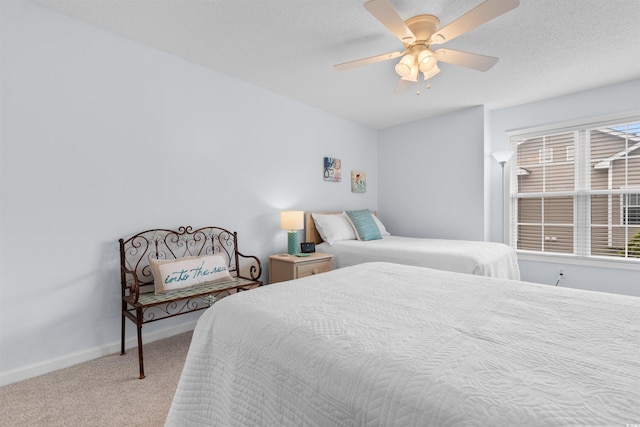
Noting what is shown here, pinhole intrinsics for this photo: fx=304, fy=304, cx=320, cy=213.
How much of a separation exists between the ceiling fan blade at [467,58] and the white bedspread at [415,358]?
1.53 meters

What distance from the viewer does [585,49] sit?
2.55 metres

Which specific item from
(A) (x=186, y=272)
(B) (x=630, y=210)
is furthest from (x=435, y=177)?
(A) (x=186, y=272)

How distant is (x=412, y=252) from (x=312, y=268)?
3.42ft

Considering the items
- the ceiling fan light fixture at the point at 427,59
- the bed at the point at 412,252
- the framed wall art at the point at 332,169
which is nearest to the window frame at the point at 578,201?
the bed at the point at 412,252

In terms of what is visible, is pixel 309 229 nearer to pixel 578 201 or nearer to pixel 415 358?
pixel 415 358

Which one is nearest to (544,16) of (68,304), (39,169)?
(39,169)

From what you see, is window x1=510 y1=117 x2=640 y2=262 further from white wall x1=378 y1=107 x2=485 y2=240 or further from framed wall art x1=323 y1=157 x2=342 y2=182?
framed wall art x1=323 y1=157 x2=342 y2=182

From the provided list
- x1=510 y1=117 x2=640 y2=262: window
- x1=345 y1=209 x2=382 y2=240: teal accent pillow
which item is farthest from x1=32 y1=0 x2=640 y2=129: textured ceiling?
x1=345 y1=209 x2=382 y2=240: teal accent pillow

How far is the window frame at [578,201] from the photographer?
3.34m

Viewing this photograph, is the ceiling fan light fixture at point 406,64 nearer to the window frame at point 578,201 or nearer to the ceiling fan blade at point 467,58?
the ceiling fan blade at point 467,58

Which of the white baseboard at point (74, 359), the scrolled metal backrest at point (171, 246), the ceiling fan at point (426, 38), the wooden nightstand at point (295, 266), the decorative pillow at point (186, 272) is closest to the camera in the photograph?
the ceiling fan at point (426, 38)

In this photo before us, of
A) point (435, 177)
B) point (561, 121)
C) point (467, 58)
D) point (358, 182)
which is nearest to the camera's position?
point (467, 58)

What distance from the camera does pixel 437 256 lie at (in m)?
2.87

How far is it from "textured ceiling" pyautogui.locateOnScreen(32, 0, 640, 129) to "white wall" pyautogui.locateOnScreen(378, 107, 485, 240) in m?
0.71
